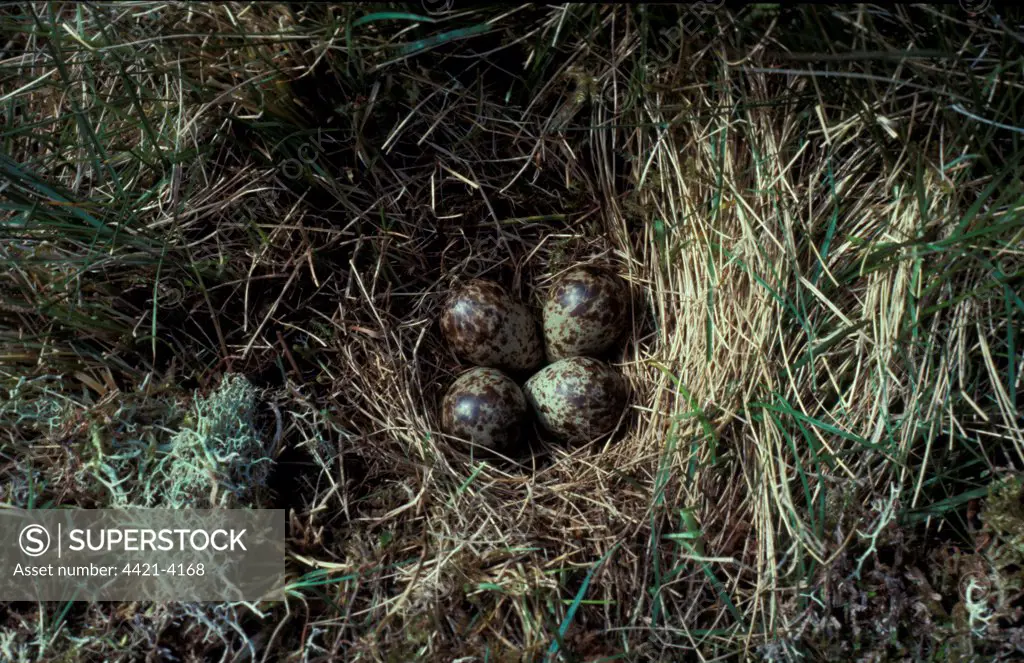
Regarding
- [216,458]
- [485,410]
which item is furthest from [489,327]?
[216,458]

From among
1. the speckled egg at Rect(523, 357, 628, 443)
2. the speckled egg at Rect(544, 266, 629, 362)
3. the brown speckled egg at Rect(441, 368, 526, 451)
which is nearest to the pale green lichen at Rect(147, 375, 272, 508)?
the brown speckled egg at Rect(441, 368, 526, 451)

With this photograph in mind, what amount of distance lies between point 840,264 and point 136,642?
1.99 metres

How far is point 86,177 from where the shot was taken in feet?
7.06

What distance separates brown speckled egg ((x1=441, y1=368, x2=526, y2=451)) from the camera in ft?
6.66

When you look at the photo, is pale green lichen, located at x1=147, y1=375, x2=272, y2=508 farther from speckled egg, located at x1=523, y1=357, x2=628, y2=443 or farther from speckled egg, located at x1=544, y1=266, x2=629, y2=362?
speckled egg, located at x1=544, y1=266, x2=629, y2=362

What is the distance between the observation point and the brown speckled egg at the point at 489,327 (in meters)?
2.10

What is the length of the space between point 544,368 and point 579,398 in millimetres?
210

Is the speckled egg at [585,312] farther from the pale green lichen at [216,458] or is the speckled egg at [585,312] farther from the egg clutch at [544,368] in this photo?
the pale green lichen at [216,458]

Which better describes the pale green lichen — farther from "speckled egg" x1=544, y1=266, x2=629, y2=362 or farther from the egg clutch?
"speckled egg" x1=544, y1=266, x2=629, y2=362

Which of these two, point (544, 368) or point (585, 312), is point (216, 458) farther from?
point (585, 312)

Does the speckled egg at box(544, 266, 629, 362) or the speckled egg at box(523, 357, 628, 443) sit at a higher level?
the speckled egg at box(544, 266, 629, 362)

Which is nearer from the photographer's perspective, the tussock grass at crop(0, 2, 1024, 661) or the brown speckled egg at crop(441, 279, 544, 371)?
the tussock grass at crop(0, 2, 1024, 661)

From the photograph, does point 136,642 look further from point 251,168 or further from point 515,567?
point 251,168

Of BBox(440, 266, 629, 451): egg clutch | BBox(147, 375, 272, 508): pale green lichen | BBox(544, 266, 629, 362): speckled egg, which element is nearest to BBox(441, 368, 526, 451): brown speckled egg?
BBox(440, 266, 629, 451): egg clutch
